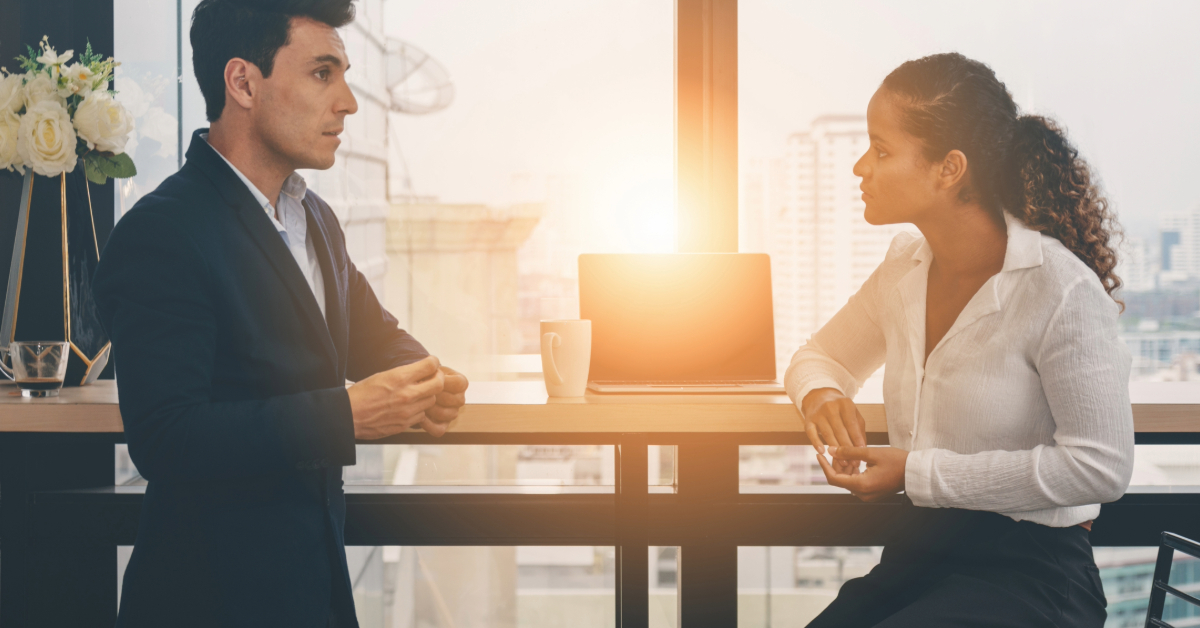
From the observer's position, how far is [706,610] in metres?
1.78

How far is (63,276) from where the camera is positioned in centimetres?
148

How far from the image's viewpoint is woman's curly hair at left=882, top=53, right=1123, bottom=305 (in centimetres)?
104

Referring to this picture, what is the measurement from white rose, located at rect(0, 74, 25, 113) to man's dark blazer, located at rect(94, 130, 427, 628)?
63 centimetres

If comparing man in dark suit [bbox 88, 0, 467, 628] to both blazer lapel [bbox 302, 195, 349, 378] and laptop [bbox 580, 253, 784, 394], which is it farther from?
laptop [bbox 580, 253, 784, 394]

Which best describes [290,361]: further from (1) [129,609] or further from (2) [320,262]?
(1) [129,609]

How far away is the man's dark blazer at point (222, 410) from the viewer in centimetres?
89

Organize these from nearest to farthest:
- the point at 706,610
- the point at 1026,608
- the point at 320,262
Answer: the point at 1026,608, the point at 320,262, the point at 706,610

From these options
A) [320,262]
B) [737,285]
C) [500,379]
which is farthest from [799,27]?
[320,262]

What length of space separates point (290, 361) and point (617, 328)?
0.65 meters

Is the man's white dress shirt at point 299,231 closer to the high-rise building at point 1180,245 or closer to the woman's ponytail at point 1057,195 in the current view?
the woman's ponytail at point 1057,195

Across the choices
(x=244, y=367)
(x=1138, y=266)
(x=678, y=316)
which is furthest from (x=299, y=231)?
(x=1138, y=266)

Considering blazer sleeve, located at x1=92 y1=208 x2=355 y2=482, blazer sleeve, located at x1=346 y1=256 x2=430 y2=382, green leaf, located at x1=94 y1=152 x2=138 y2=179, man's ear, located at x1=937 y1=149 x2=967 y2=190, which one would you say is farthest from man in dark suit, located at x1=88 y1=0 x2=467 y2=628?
man's ear, located at x1=937 y1=149 x2=967 y2=190

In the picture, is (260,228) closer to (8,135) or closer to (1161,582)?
(8,135)

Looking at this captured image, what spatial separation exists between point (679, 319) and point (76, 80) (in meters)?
1.24
